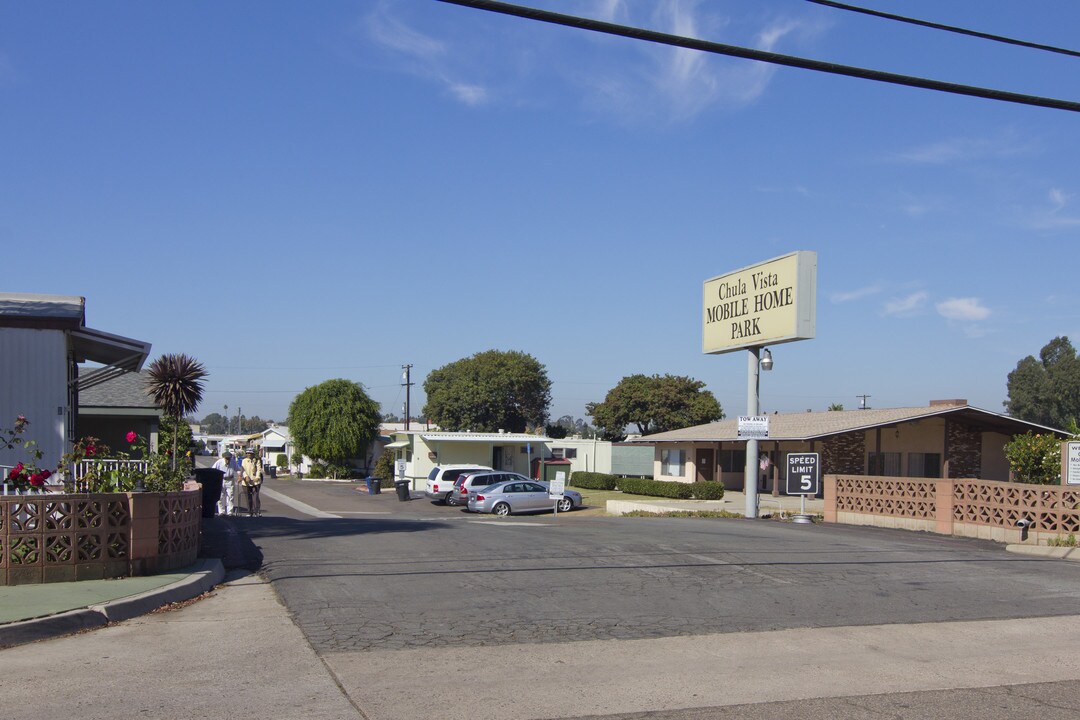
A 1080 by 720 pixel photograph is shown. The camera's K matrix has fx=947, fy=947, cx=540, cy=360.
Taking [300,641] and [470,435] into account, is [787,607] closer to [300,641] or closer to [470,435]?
[300,641]

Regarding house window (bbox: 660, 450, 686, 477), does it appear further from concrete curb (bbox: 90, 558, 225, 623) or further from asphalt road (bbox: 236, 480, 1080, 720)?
concrete curb (bbox: 90, 558, 225, 623)

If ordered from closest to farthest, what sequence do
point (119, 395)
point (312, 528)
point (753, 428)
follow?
point (312, 528), point (753, 428), point (119, 395)

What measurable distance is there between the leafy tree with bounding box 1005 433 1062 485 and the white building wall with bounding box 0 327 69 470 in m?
21.3

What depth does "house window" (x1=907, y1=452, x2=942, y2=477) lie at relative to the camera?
42487 mm

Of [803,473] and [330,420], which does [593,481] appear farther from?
[803,473]

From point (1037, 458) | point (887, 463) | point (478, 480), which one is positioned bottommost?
point (478, 480)

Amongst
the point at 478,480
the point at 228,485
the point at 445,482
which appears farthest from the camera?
the point at 445,482

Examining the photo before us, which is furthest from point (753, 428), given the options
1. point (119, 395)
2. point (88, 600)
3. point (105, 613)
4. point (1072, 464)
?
point (119, 395)

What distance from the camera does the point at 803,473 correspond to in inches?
961

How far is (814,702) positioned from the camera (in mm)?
6988

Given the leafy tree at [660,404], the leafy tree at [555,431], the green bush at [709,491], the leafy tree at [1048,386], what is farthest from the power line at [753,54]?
the leafy tree at [1048,386]

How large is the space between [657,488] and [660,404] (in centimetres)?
3106

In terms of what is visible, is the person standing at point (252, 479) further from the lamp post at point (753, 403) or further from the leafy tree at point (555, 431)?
the leafy tree at point (555, 431)

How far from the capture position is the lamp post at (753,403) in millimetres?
25625
